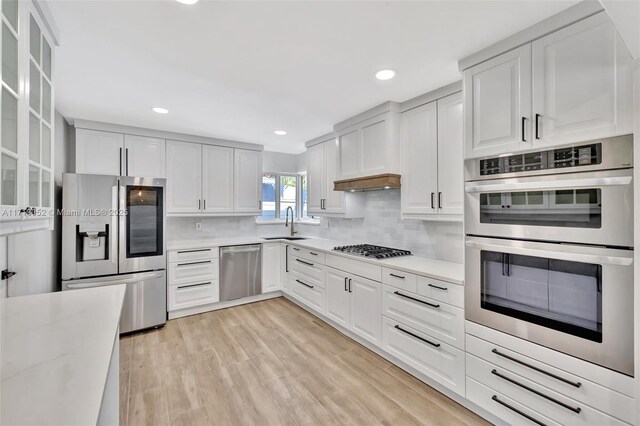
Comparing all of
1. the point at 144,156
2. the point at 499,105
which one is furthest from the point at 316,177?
the point at 499,105

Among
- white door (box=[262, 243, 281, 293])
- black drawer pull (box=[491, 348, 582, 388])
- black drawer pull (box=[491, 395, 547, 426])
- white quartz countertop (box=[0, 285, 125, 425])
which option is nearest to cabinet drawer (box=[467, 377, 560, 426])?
black drawer pull (box=[491, 395, 547, 426])

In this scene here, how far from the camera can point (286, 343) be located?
2.96 metres

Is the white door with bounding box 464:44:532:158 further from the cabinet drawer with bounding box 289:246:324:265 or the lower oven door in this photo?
the cabinet drawer with bounding box 289:246:324:265

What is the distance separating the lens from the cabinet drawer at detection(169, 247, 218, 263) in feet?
11.8

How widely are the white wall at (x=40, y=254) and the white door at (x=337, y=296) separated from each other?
270 cm

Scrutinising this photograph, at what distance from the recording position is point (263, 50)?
6.19 ft

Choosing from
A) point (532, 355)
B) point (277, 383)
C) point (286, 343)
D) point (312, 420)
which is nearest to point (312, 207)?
point (286, 343)

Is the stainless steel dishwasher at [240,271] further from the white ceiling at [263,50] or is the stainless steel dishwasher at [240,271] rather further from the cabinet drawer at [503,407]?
the cabinet drawer at [503,407]

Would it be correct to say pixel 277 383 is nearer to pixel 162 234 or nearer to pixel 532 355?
pixel 532 355

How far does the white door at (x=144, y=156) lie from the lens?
11.6 feet

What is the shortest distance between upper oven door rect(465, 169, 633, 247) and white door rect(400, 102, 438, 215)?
64 centimetres

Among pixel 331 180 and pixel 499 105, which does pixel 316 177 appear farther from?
pixel 499 105

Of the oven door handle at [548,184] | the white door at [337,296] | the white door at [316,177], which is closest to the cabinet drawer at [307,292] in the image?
the white door at [337,296]

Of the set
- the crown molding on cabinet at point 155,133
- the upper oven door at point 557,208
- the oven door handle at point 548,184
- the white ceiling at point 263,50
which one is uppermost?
the white ceiling at point 263,50
